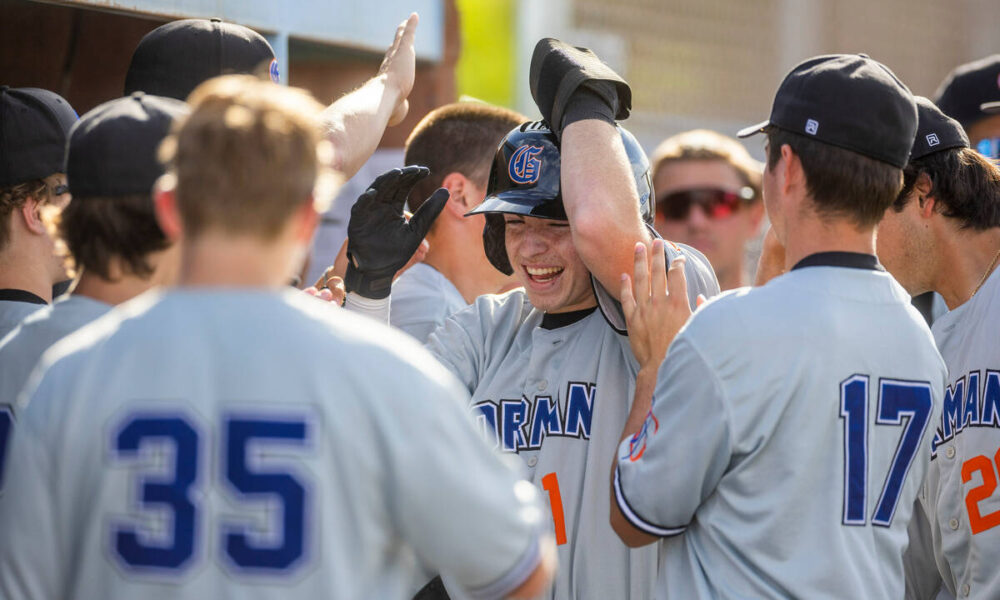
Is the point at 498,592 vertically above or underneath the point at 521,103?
above

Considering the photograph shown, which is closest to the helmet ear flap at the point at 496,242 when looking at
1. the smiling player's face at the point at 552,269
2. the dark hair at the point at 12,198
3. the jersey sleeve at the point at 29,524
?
the smiling player's face at the point at 552,269

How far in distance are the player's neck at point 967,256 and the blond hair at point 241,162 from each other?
7.34 feet

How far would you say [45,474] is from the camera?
1.65 metres

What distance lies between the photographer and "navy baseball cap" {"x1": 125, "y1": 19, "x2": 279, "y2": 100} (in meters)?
2.91

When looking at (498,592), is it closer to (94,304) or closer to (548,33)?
(94,304)

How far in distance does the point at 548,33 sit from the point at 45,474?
7759mm

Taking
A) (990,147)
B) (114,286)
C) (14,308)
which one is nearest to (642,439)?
(114,286)

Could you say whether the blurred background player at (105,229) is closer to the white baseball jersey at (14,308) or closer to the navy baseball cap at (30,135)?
the white baseball jersey at (14,308)

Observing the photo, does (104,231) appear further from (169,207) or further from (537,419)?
(537,419)

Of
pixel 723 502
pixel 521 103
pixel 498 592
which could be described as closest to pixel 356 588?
pixel 498 592

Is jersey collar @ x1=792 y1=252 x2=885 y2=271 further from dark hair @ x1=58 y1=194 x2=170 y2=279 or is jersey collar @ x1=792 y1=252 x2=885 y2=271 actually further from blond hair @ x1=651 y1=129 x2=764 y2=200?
blond hair @ x1=651 y1=129 x2=764 y2=200

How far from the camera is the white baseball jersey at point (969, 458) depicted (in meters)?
2.96

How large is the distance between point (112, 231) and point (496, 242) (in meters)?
1.58

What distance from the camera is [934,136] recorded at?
10.5ft
